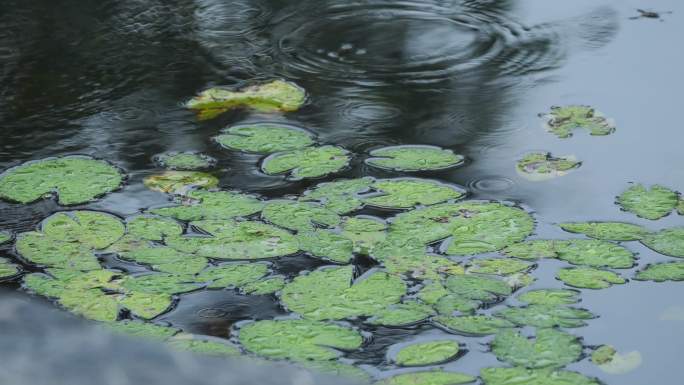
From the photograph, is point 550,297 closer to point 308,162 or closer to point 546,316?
point 546,316

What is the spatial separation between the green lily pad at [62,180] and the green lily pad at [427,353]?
942mm

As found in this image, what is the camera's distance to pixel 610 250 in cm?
218

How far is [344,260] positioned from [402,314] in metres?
0.23

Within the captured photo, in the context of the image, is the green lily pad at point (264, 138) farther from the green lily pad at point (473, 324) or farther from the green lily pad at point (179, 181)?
the green lily pad at point (473, 324)

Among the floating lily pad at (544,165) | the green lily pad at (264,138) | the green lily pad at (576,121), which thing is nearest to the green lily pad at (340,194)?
the green lily pad at (264,138)

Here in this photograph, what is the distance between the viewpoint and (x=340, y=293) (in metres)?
2.05

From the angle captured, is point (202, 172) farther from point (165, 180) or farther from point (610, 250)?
point (610, 250)

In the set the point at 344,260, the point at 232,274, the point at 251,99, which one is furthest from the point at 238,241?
the point at 251,99

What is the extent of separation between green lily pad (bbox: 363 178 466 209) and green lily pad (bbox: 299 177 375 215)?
0.03 m

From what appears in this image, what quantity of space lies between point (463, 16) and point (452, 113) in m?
0.79

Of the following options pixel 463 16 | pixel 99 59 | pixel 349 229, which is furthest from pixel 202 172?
pixel 463 16

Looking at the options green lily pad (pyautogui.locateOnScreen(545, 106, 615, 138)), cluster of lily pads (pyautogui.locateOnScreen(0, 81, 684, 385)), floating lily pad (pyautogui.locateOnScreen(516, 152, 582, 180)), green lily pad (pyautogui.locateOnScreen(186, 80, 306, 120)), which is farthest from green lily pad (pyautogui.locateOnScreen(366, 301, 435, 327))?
green lily pad (pyautogui.locateOnScreen(186, 80, 306, 120))

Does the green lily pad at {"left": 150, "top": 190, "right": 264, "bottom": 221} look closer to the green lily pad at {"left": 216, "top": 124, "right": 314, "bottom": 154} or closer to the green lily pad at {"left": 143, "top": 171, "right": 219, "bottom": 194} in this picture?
the green lily pad at {"left": 143, "top": 171, "right": 219, "bottom": 194}

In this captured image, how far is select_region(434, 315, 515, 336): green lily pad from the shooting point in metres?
1.93
